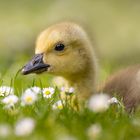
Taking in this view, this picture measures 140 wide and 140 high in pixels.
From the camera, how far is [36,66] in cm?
451

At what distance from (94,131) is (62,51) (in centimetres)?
151

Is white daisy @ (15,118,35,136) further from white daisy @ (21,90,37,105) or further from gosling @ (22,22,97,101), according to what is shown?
gosling @ (22,22,97,101)

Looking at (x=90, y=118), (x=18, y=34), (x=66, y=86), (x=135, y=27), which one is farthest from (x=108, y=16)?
(x=90, y=118)

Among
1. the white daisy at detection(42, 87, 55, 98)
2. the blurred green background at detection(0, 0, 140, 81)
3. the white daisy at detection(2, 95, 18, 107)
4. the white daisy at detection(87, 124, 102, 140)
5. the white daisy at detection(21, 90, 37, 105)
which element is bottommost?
the white daisy at detection(87, 124, 102, 140)

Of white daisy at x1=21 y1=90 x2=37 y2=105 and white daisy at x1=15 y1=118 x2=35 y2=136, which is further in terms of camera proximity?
white daisy at x1=21 y1=90 x2=37 y2=105

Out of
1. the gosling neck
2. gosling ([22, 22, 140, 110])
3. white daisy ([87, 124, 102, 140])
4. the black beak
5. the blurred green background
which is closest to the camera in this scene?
white daisy ([87, 124, 102, 140])

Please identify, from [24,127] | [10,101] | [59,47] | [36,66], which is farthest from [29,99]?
[59,47]

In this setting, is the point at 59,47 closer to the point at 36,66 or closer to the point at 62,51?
the point at 62,51

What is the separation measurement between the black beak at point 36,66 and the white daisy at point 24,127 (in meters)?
1.15

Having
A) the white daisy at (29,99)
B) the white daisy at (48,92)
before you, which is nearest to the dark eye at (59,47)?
the white daisy at (48,92)

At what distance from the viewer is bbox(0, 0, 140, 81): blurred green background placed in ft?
33.2

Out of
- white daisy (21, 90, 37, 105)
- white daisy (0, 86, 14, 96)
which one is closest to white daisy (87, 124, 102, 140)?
white daisy (21, 90, 37, 105)

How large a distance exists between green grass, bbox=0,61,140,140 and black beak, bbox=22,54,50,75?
1.68 feet

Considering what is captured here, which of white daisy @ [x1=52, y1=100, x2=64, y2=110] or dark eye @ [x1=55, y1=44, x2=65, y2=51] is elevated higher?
dark eye @ [x1=55, y1=44, x2=65, y2=51]
